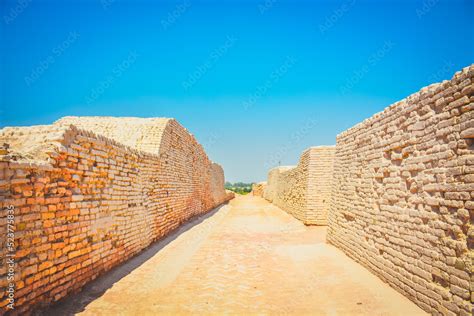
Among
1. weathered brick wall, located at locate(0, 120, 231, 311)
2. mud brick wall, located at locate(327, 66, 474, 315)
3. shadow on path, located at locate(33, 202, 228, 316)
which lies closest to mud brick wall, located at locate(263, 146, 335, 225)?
mud brick wall, located at locate(327, 66, 474, 315)

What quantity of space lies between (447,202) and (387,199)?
1.60 metres

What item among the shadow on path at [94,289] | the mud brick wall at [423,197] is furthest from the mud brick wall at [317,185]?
the shadow on path at [94,289]

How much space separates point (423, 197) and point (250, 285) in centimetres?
329

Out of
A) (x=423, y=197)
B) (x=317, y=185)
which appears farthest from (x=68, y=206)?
(x=317, y=185)

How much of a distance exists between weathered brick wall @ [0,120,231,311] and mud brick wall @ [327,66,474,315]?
5.46 m

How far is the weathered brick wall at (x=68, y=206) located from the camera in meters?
3.59

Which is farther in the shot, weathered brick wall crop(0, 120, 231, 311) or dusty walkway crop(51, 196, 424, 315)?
dusty walkway crop(51, 196, 424, 315)

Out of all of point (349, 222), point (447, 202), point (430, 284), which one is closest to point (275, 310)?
point (430, 284)

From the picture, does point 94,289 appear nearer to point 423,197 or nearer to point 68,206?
point 68,206

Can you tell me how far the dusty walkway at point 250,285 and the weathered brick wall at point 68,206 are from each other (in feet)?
2.18
